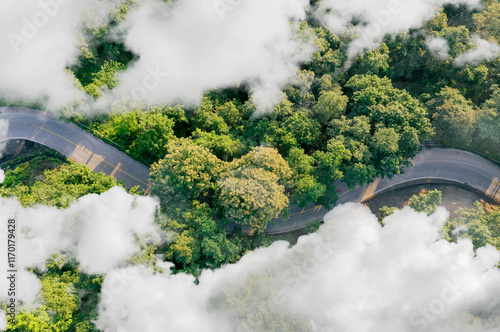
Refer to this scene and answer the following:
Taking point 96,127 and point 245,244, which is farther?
point 96,127

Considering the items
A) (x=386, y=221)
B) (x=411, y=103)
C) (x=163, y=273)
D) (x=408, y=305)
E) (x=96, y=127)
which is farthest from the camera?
(x=96, y=127)

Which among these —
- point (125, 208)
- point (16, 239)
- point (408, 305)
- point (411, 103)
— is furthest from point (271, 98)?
point (16, 239)

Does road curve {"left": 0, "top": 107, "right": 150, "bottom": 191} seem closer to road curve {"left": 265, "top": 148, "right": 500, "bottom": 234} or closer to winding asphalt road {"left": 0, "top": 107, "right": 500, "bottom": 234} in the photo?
winding asphalt road {"left": 0, "top": 107, "right": 500, "bottom": 234}

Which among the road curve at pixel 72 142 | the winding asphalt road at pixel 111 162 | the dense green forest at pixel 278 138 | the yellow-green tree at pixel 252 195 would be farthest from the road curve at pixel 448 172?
the road curve at pixel 72 142

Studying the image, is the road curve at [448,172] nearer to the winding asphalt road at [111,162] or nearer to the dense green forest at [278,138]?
the winding asphalt road at [111,162]

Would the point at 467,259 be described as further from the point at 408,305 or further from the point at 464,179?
the point at 464,179

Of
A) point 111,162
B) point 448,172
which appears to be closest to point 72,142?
point 111,162
